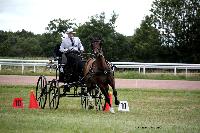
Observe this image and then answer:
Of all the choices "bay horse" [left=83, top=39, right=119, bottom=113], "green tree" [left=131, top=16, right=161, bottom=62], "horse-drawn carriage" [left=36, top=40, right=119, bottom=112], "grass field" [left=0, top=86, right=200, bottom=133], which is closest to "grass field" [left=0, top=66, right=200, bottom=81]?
"grass field" [left=0, top=86, right=200, bottom=133]

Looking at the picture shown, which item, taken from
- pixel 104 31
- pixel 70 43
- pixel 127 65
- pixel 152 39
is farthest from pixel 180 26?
pixel 70 43

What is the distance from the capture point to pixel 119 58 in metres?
56.8

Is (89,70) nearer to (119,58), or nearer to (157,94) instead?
(157,94)

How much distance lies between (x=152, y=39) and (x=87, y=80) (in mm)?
45541

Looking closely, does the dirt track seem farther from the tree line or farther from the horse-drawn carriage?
the tree line

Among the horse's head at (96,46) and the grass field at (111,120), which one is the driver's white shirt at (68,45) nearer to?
the horse's head at (96,46)

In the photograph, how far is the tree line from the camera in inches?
2229

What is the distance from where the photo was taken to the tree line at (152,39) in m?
56.6

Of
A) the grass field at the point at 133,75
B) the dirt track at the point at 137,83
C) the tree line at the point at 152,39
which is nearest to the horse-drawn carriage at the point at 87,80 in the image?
the dirt track at the point at 137,83

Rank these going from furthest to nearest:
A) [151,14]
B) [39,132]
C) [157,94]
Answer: [151,14]
[157,94]
[39,132]

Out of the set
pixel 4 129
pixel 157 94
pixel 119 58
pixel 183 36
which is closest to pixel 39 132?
pixel 4 129

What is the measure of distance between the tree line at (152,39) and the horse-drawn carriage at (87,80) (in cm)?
3503

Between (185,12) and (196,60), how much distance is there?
732cm

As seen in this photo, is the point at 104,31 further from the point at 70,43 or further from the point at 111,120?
the point at 111,120
